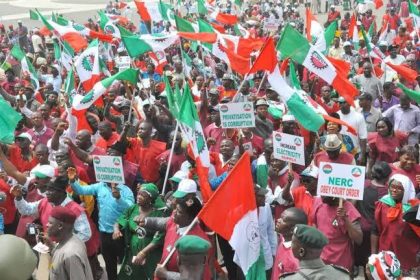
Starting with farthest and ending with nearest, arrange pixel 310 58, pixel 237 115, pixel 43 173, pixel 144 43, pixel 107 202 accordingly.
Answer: pixel 144 43, pixel 310 58, pixel 237 115, pixel 107 202, pixel 43 173

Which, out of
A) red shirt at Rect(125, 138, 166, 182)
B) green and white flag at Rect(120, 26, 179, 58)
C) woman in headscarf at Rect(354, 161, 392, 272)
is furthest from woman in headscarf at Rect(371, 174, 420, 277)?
green and white flag at Rect(120, 26, 179, 58)

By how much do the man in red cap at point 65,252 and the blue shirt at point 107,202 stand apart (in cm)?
144

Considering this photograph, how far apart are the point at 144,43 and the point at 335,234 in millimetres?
5515

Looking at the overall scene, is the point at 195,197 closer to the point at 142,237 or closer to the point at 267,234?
the point at 142,237

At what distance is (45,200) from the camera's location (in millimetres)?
5777

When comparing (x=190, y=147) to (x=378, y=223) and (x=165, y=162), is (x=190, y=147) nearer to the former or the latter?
(x=165, y=162)

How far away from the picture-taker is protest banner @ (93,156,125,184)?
6298 millimetres

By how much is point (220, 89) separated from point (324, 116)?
3.39 meters

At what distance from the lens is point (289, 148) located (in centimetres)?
641

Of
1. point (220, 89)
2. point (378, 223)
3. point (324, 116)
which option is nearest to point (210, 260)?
point (378, 223)

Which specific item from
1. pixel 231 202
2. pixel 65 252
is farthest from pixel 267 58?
pixel 65 252

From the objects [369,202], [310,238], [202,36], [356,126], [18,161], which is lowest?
[356,126]

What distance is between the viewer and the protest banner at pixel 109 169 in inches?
248

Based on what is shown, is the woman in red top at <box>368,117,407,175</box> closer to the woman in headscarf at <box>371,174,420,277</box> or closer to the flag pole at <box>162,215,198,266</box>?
the woman in headscarf at <box>371,174,420,277</box>
